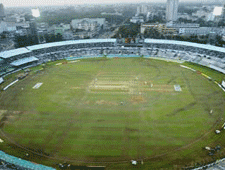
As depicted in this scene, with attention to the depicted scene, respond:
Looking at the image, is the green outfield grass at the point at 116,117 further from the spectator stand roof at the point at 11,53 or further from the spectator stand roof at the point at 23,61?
the spectator stand roof at the point at 11,53

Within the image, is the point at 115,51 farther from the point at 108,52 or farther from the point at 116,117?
the point at 116,117

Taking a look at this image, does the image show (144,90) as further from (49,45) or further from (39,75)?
(49,45)

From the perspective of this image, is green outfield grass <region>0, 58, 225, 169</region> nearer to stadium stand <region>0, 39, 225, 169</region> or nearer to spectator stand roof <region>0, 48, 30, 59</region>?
stadium stand <region>0, 39, 225, 169</region>

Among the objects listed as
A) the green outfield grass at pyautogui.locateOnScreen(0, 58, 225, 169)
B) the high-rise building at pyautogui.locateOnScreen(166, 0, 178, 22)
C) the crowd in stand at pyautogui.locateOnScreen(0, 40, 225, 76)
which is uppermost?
the high-rise building at pyautogui.locateOnScreen(166, 0, 178, 22)

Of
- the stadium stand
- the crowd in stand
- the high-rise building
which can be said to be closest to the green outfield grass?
the stadium stand

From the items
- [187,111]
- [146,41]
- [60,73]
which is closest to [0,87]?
[60,73]

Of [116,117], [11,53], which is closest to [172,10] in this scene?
[11,53]

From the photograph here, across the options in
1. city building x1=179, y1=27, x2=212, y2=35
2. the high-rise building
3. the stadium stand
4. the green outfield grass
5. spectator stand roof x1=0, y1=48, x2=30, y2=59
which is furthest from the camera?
the high-rise building

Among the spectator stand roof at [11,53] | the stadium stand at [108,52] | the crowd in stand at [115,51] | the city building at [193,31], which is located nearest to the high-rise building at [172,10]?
the city building at [193,31]
